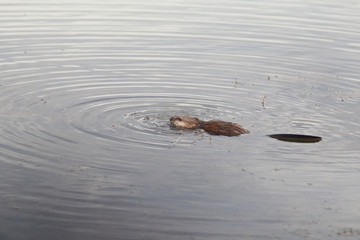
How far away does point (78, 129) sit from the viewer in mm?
9984

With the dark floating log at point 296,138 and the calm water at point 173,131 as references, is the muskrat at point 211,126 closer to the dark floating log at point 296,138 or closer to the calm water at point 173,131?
the calm water at point 173,131

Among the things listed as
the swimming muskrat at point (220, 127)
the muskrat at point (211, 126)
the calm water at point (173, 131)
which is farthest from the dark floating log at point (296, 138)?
the muskrat at point (211, 126)

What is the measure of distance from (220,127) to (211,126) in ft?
0.53

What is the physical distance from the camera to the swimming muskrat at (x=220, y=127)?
961 centimetres

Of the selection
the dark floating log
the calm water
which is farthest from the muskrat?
the dark floating log

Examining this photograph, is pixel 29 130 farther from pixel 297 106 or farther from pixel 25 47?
pixel 25 47

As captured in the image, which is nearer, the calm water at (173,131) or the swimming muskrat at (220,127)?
the calm water at (173,131)

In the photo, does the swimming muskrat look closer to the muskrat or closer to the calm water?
the muskrat

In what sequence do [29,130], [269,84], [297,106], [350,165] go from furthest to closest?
[269,84] < [297,106] < [29,130] < [350,165]

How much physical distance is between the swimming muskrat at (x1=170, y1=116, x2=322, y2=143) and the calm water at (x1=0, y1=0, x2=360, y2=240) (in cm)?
12

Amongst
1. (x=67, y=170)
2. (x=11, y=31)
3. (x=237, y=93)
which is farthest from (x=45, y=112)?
(x=11, y=31)

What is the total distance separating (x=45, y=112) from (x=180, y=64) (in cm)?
473

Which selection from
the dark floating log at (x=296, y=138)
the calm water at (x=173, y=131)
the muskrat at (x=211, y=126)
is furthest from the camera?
the muskrat at (x=211, y=126)

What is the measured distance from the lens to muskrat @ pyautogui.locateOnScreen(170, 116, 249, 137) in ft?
31.8
